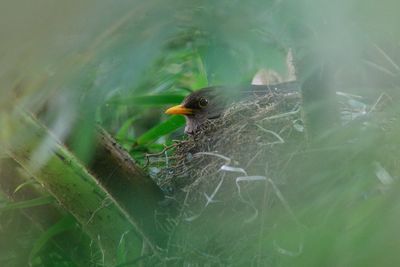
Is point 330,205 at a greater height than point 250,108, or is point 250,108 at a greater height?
point 330,205

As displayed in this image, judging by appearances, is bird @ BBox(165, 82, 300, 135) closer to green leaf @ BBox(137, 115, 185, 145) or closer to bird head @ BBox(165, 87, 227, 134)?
bird head @ BBox(165, 87, 227, 134)

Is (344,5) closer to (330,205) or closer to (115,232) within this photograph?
(330,205)

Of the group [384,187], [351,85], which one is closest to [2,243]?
[351,85]

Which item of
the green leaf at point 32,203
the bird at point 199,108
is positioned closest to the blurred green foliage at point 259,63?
the green leaf at point 32,203

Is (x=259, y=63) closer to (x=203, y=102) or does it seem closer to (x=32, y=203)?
(x=32, y=203)

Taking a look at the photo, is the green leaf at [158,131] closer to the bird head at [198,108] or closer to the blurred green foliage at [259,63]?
the bird head at [198,108]

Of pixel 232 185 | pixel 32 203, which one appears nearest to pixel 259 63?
pixel 232 185

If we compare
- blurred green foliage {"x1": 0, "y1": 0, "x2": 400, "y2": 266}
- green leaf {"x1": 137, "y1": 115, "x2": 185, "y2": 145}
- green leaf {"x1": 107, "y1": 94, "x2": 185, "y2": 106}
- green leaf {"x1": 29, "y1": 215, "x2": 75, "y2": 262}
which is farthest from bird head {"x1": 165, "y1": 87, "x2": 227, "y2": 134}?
blurred green foliage {"x1": 0, "y1": 0, "x2": 400, "y2": 266}
